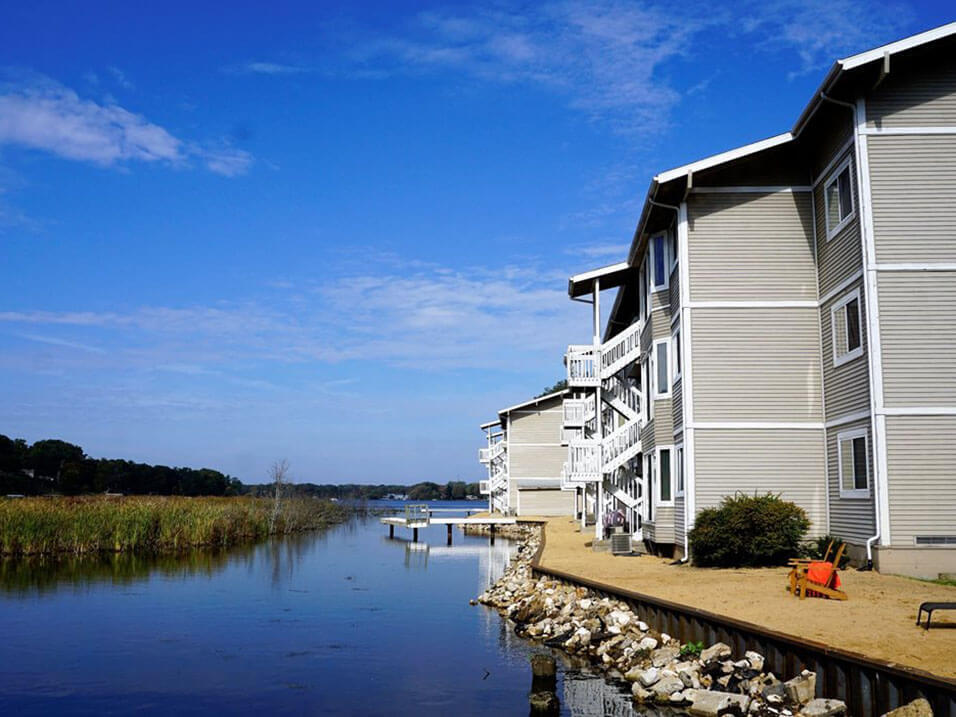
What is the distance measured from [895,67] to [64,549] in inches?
1438

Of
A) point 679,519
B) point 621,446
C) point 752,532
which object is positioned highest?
point 621,446

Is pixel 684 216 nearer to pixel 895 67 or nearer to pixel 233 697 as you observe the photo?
pixel 895 67

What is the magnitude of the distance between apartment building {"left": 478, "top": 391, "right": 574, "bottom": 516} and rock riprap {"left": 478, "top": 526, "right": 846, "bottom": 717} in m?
40.0

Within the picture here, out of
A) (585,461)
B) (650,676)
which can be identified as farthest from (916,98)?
(585,461)

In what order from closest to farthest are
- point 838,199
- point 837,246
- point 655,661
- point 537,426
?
point 655,661 → point 837,246 → point 838,199 → point 537,426

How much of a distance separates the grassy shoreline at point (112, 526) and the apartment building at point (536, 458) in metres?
19.3

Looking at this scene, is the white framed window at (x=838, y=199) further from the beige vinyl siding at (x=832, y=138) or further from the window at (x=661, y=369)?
the window at (x=661, y=369)

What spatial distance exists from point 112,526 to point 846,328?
109 feet

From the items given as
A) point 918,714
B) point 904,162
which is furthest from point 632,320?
point 918,714

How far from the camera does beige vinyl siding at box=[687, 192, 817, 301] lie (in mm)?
23797

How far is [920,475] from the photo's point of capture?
63.2ft

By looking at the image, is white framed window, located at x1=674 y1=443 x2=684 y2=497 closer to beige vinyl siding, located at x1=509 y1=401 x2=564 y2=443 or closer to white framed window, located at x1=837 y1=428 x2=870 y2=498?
white framed window, located at x1=837 y1=428 x2=870 y2=498

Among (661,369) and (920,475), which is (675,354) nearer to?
(661,369)

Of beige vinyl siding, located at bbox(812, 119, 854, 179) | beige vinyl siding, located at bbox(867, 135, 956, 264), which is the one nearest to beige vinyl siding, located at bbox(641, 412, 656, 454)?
beige vinyl siding, located at bbox(812, 119, 854, 179)
